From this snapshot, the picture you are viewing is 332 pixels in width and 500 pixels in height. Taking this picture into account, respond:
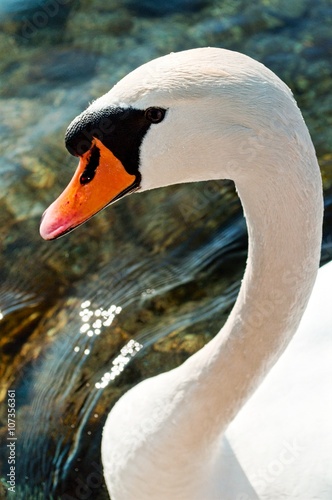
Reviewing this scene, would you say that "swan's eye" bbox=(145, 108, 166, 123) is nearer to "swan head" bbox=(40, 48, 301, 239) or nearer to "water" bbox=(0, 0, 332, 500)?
"swan head" bbox=(40, 48, 301, 239)

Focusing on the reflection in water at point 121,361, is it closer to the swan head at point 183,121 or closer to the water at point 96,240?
the water at point 96,240

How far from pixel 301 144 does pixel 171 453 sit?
133 centimetres

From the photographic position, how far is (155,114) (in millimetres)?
2078

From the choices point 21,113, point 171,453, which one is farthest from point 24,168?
point 171,453

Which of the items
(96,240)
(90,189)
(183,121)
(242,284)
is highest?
(183,121)

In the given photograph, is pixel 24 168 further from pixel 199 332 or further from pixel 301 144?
pixel 301 144

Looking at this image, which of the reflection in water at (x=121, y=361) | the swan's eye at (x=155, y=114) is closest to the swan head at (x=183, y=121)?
the swan's eye at (x=155, y=114)

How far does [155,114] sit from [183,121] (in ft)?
0.25

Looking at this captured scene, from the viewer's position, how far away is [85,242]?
4.75 meters

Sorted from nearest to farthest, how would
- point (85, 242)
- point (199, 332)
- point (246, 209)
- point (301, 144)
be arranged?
1. point (301, 144)
2. point (246, 209)
3. point (199, 332)
4. point (85, 242)

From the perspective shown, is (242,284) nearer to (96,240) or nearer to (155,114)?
(155,114)

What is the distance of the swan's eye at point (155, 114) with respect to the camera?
6.76 ft

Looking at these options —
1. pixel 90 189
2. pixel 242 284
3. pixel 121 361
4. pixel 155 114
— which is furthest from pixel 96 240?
pixel 155 114

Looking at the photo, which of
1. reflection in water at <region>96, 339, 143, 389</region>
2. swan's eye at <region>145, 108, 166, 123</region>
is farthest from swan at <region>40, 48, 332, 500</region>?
reflection in water at <region>96, 339, 143, 389</region>
